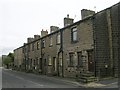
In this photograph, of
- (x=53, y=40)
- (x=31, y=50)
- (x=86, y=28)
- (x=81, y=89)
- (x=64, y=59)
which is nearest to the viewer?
(x=81, y=89)

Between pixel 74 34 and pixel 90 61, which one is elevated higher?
pixel 74 34

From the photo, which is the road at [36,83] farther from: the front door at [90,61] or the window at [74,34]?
the window at [74,34]

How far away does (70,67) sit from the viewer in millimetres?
28078

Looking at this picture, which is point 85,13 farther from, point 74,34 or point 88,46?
point 88,46

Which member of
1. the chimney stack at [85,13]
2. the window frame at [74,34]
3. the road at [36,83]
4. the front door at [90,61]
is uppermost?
the chimney stack at [85,13]

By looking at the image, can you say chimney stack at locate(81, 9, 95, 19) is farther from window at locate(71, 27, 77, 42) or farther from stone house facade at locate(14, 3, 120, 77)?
window at locate(71, 27, 77, 42)

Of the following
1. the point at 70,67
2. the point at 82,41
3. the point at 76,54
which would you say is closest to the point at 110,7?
the point at 82,41

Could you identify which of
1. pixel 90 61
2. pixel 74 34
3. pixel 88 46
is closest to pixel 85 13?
pixel 74 34

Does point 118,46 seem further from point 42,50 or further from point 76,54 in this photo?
point 42,50

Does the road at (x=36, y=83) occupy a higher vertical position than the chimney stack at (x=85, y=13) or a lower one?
lower

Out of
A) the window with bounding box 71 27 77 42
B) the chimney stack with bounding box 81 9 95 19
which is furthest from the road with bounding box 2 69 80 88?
the chimney stack with bounding box 81 9 95 19

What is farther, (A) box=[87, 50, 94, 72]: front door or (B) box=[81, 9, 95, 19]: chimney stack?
(B) box=[81, 9, 95, 19]: chimney stack

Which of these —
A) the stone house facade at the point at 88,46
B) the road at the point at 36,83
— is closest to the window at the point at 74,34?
the stone house facade at the point at 88,46

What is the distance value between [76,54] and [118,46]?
19.4 ft
